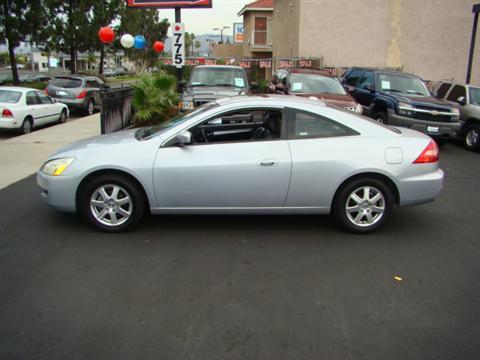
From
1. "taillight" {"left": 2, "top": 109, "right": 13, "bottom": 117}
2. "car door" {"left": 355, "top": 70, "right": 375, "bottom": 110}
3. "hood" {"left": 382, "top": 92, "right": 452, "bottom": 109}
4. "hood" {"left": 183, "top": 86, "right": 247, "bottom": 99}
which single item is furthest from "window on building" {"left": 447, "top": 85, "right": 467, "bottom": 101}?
"taillight" {"left": 2, "top": 109, "right": 13, "bottom": 117}

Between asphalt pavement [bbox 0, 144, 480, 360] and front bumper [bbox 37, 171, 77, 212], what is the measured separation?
0.34m

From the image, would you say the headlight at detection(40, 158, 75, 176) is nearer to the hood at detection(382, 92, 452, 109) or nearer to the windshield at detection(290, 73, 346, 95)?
the windshield at detection(290, 73, 346, 95)

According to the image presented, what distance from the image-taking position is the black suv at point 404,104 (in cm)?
1116

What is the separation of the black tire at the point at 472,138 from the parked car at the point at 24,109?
40.0 feet

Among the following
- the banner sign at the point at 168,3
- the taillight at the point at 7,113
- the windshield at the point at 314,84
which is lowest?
the taillight at the point at 7,113

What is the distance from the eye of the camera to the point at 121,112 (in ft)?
41.0

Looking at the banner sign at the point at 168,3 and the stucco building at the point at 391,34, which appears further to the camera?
the stucco building at the point at 391,34

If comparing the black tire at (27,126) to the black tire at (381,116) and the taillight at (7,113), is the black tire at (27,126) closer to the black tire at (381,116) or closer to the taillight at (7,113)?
the taillight at (7,113)

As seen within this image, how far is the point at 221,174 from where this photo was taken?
5125 mm

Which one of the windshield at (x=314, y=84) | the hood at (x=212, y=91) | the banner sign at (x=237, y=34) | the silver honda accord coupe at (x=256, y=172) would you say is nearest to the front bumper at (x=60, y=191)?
the silver honda accord coupe at (x=256, y=172)

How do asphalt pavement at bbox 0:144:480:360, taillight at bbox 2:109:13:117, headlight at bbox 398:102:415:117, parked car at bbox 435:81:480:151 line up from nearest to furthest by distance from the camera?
asphalt pavement at bbox 0:144:480:360
headlight at bbox 398:102:415:117
parked car at bbox 435:81:480:151
taillight at bbox 2:109:13:117

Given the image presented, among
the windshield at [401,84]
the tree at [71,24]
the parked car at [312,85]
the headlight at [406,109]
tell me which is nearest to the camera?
the headlight at [406,109]

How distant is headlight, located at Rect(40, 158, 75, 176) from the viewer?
5.22 m

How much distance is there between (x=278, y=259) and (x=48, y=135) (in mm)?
10270
